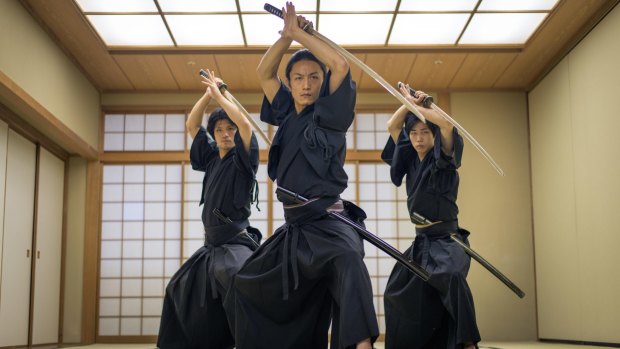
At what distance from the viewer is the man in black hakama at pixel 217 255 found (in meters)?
4.45

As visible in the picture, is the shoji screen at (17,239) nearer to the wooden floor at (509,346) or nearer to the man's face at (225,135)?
the wooden floor at (509,346)

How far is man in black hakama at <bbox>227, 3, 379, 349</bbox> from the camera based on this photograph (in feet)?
10.5

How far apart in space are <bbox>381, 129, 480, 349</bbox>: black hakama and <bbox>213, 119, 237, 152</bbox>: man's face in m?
1.12

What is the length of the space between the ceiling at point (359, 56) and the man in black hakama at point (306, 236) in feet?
12.6

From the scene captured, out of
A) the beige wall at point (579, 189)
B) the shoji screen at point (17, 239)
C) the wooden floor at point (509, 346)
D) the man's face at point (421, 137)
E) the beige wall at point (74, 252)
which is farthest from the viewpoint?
the beige wall at point (74, 252)

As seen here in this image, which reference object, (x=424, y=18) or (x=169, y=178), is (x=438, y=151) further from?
(x=169, y=178)

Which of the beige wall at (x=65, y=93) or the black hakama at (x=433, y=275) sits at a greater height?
the beige wall at (x=65, y=93)

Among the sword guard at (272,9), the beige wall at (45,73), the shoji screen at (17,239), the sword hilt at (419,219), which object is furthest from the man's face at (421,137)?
the shoji screen at (17,239)

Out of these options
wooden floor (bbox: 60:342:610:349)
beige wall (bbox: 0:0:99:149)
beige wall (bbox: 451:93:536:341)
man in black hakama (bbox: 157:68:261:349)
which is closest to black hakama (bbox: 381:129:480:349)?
man in black hakama (bbox: 157:68:261:349)

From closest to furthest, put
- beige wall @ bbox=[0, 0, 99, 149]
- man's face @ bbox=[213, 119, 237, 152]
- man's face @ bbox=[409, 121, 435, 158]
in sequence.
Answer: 1. man's face @ bbox=[409, 121, 435, 158]
2. man's face @ bbox=[213, 119, 237, 152]
3. beige wall @ bbox=[0, 0, 99, 149]

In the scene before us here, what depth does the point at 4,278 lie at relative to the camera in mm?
6949

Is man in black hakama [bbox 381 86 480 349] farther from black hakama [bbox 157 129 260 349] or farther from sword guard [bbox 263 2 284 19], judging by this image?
sword guard [bbox 263 2 284 19]

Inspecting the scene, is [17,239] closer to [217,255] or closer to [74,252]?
[74,252]

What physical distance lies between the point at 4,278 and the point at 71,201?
81.7 inches
